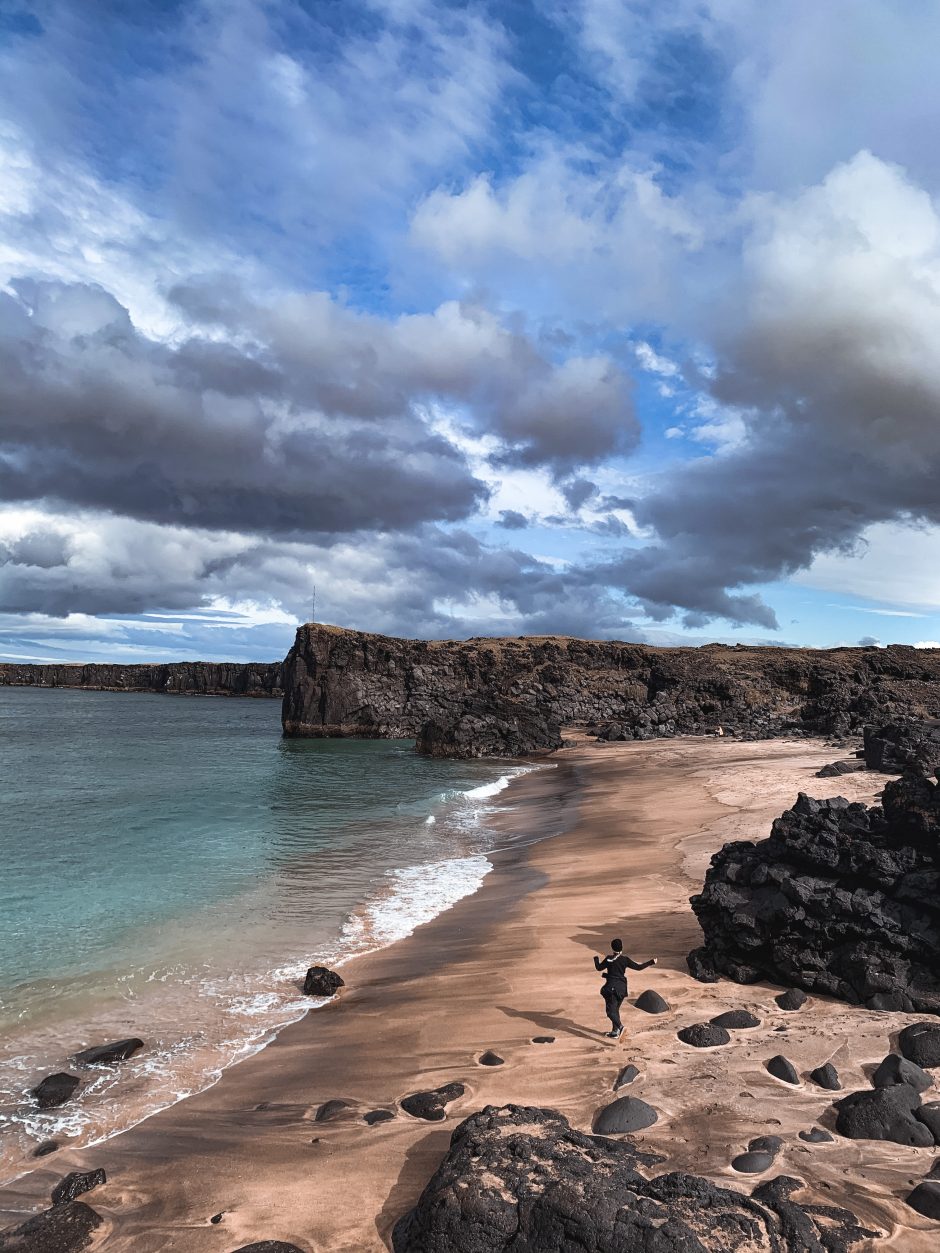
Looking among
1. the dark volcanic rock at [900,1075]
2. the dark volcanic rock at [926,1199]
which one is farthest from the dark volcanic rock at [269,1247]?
the dark volcanic rock at [900,1075]

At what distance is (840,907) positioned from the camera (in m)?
11.8

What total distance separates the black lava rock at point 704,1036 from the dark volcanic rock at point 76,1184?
7.29 meters

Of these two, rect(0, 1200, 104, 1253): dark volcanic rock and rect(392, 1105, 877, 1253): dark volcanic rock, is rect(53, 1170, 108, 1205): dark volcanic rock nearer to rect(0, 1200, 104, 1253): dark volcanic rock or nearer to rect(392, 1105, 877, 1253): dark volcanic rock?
rect(0, 1200, 104, 1253): dark volcanic rock

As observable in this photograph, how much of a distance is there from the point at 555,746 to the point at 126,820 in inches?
1821

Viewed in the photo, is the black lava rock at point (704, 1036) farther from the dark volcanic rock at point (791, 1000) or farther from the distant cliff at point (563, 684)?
the distant cliff at point (563, 684)

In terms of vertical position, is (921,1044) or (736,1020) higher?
(921,1044)

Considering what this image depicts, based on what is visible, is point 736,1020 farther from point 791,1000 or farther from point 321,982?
point 321,982

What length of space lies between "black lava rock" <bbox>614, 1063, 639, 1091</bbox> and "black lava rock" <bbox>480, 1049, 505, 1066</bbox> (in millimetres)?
1662

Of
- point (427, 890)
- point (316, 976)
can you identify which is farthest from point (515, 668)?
point (316, 976)

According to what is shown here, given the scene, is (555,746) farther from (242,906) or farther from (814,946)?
(814,946)

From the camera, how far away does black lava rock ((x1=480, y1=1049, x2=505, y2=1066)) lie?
10.0m

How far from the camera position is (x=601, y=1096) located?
29.2 ft

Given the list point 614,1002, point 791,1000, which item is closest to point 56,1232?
point 614,1002

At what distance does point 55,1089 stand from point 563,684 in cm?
9077
